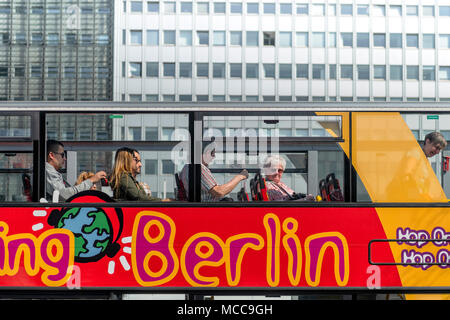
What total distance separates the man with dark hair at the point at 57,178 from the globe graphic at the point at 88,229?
214 mm

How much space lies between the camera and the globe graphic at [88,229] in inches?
210

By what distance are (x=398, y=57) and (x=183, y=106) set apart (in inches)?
1983

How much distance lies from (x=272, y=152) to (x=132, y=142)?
1.49 m

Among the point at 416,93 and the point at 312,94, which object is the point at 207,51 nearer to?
the point at 312,94

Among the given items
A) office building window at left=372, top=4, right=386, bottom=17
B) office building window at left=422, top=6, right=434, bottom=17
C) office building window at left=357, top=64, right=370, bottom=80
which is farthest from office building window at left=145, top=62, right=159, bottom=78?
office building window at left=422, top=6, right=434, bottom=17

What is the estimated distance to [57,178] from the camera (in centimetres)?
543

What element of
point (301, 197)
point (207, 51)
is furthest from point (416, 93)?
point (301, 197)

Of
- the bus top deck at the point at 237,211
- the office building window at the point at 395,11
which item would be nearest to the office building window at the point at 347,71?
the office building window at the point at 395,11

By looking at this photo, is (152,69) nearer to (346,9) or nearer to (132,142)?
(346,9)

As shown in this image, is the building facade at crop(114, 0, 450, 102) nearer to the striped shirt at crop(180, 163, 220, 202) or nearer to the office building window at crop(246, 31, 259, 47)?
the office building window at crop(246, 31, 259, 47)

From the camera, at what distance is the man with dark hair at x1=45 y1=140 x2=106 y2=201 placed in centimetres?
541

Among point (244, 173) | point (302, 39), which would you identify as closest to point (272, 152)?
point (244, 173)

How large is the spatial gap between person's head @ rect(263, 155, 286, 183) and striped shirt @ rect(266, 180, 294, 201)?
0.05m

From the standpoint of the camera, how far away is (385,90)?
168 feet
